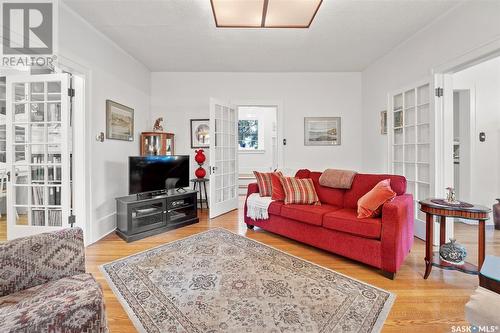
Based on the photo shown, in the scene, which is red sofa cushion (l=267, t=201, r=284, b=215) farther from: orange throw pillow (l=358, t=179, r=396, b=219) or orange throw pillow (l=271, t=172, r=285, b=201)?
orange throw pillow (l=358, t=179, r=396, b=219)

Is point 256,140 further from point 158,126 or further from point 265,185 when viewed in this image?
point 265,185

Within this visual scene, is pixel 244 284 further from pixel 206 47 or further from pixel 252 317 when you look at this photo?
pixel 206 47

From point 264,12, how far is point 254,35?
2.66ft

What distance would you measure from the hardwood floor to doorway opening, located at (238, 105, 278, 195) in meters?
4.37

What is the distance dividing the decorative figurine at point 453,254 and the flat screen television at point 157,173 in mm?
3423

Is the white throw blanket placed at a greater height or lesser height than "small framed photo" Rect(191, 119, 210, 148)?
lesser

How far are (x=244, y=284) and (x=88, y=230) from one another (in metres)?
2.27

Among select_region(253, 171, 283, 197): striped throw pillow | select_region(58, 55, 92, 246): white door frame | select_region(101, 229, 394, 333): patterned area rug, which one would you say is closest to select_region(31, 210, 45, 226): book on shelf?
select_region(58, 55, 92, 246): white door frame

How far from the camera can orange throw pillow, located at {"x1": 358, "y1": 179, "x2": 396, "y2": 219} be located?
2.32 meters

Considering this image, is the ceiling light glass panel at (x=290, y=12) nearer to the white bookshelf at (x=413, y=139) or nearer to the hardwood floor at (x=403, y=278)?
the white bookshelf at (x=413, y=139)

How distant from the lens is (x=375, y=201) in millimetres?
2346

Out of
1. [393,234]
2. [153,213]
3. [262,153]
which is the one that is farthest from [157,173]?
[262,153]

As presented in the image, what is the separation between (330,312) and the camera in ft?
5.45
